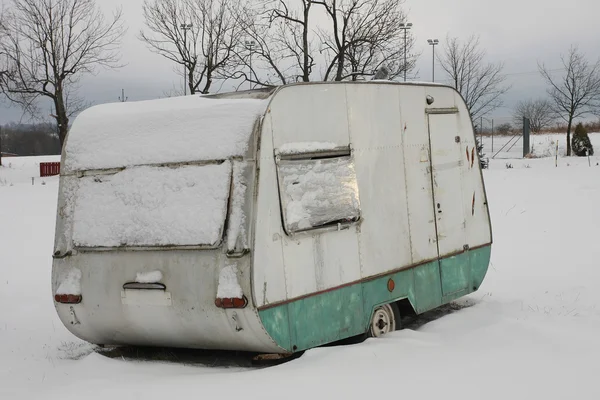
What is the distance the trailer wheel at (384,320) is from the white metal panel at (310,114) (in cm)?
176

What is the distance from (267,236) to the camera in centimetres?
592

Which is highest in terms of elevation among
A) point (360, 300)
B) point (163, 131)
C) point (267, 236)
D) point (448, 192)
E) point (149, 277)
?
point (163, 131)

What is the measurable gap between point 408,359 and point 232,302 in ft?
5.15

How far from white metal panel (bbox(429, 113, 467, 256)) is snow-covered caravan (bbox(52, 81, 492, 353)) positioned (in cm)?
46

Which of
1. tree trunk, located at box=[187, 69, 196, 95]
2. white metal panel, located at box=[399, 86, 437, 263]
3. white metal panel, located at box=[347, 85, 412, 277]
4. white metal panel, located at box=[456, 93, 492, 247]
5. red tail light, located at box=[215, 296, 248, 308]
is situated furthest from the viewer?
tree trunk, located at box=[187, 69, 196, 95]

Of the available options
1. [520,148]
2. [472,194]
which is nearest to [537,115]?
[520,148]

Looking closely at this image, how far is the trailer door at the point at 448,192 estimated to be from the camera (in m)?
8.18

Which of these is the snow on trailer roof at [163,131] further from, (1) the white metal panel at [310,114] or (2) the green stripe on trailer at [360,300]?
(2) the green stripe on trailer at [360,300]

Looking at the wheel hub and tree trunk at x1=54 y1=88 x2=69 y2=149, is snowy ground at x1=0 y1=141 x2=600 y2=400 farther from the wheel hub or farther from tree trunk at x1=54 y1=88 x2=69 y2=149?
tree trunk at x1=54 y1=88 x2=69 y2=149

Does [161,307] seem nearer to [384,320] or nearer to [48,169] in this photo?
[384,320]

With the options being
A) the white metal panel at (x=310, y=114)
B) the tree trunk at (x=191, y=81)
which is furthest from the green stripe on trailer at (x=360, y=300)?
the tree trunk at (x=191, y=81)

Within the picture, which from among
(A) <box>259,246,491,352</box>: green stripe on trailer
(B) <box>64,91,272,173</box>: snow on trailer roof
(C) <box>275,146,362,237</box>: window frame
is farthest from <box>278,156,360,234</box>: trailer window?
(A) <box>259,246,491,352</box>: green stripe on trailer

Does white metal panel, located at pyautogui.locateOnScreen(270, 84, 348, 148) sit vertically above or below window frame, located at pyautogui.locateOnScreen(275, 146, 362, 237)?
above

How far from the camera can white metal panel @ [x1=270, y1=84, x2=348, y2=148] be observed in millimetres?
6223
